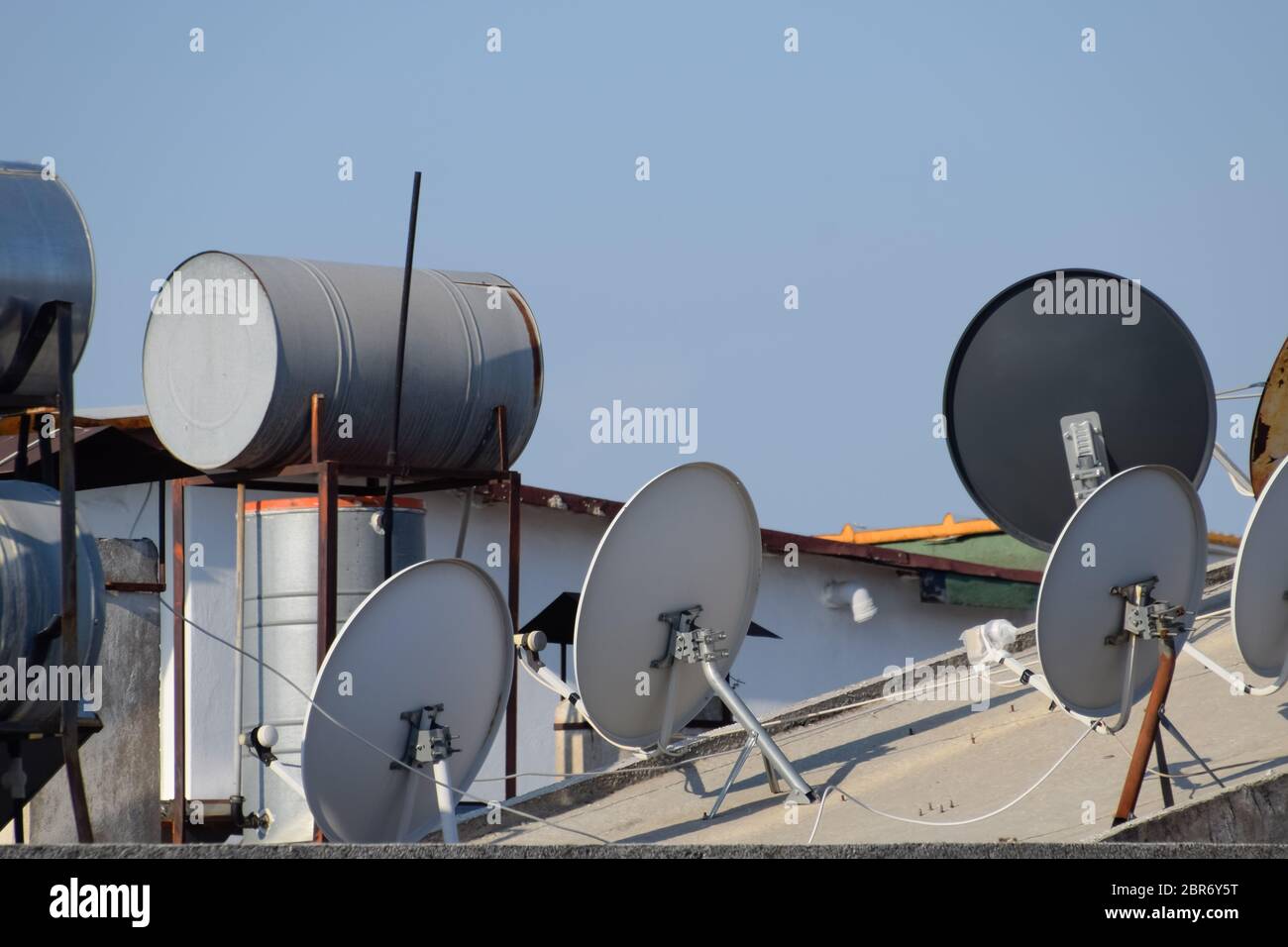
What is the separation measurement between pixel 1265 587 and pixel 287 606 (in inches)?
228

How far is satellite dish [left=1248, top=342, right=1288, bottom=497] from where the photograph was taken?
39.3ft

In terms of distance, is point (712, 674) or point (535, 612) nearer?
point (712, 674)

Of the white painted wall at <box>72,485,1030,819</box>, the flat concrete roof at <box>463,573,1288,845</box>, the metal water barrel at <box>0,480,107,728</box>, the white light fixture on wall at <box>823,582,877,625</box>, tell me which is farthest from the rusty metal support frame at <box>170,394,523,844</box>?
the white light fixture on wall at <box>823,582,877,625</box>

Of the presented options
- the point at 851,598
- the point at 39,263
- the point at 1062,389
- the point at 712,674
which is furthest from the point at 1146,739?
the point at 851,598

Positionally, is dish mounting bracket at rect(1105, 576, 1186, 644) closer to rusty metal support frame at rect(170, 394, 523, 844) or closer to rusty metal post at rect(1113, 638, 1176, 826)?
rusty metal post at rect(1113, 638, 1176, 826)

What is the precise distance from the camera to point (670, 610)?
9.40 metres

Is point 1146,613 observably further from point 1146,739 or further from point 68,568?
point 68,568

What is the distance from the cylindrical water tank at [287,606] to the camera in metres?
10.8

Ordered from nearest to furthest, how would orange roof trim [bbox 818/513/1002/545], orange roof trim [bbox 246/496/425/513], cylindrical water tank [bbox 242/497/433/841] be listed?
cylindrical water tank [bbox 242/497/433/841]
orange roof trim [bbox 246/496/425/513]
orange roof trim [bbox 818/513/1002/545]

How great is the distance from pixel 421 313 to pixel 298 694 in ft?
8.52

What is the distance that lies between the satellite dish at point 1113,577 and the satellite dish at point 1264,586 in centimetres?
22

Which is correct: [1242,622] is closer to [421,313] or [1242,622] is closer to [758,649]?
[421,313]

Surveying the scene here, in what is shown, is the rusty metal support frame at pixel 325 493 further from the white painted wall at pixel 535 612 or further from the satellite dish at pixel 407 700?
the white painted wall at pixel 535 612

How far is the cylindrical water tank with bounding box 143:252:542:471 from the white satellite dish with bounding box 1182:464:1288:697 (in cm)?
527
